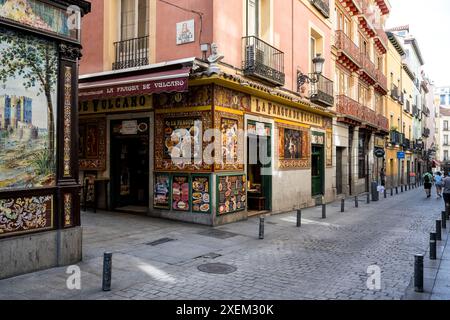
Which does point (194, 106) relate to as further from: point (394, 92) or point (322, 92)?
point (394, 92)

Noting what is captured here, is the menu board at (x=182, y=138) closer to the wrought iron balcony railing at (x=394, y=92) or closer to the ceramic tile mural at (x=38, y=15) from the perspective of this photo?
the ceramic tile mural at (x=38, y=15)

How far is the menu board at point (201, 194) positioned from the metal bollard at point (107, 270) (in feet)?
17.6

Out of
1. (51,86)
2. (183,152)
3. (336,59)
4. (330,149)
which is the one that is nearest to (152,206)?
(183,152)

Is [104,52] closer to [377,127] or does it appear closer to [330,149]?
[330,149]

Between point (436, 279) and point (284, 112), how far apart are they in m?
9.45

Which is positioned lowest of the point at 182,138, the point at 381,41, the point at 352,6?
the point at 182,138

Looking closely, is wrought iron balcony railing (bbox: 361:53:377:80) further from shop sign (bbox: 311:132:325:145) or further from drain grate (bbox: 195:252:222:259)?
drain grate (bbox: 195:252:222:259)

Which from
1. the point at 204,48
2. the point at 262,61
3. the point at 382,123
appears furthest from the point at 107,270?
the point at 382,123

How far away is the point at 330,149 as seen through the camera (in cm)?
1980

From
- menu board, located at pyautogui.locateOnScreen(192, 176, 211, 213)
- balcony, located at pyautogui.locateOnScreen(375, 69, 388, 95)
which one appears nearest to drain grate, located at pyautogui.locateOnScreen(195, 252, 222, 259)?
menu board, located at pyautogui.locateOnScreen(192, 176, 211, 213)

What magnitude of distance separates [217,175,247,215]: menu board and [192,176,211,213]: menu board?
336mm

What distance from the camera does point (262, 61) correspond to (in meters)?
12.8

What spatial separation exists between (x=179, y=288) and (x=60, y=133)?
3.38 meters

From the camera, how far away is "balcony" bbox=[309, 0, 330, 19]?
680 inches
